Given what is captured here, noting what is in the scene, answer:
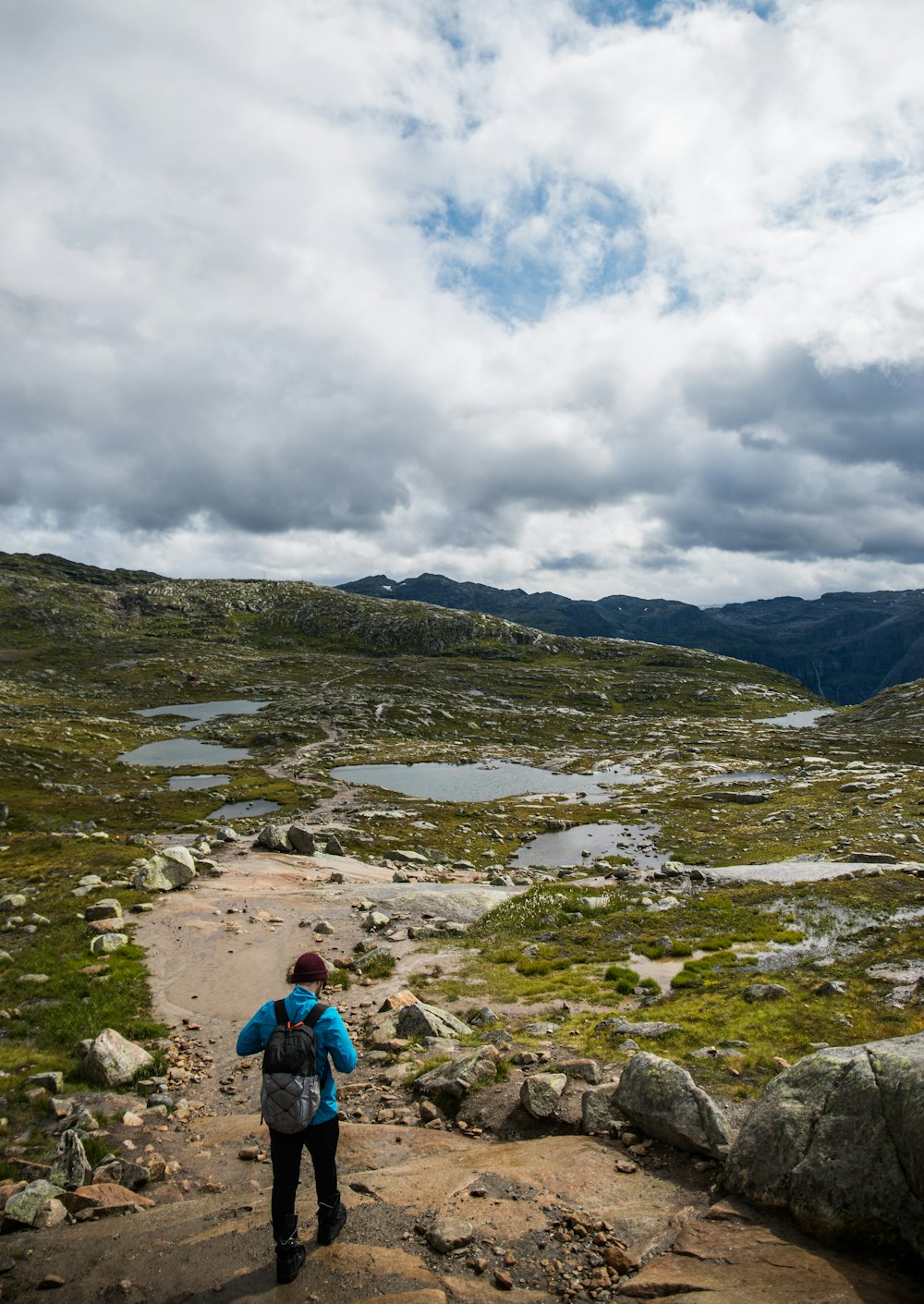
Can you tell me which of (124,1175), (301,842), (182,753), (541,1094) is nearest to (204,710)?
(182,753)

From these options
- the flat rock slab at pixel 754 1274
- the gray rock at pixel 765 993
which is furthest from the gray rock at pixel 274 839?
the flat rock slab at pixel 754 1274

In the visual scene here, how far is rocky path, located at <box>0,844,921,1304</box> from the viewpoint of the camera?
8922 mm

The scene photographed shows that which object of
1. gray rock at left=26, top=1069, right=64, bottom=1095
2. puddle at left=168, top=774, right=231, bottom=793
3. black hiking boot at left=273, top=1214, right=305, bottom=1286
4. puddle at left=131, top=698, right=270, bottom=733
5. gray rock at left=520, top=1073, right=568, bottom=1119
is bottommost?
puddle at left=168, top=774, right=231, bottom=793

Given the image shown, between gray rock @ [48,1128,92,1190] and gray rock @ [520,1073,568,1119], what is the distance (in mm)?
9076

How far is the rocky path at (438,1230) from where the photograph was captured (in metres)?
8.92

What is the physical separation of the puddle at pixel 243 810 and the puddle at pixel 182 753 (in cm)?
3423

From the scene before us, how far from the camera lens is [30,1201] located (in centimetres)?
1110

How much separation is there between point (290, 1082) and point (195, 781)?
9186cm

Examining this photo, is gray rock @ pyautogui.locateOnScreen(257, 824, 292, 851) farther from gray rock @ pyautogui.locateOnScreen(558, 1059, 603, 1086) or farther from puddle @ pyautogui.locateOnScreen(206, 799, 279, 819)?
gray rock @ pyautogui.locateOnScreen(558, 1059, 603, 1086)

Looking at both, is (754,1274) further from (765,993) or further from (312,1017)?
(765,993)

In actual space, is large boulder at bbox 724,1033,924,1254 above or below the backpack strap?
below

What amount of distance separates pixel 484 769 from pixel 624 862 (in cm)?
5890

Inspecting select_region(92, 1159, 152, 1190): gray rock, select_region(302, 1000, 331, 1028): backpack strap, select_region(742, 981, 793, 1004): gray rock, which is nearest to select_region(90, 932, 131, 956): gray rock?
select_region(92, 1159, 152, 1190): gray rock

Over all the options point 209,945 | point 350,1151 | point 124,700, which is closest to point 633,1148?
point 350,1151
